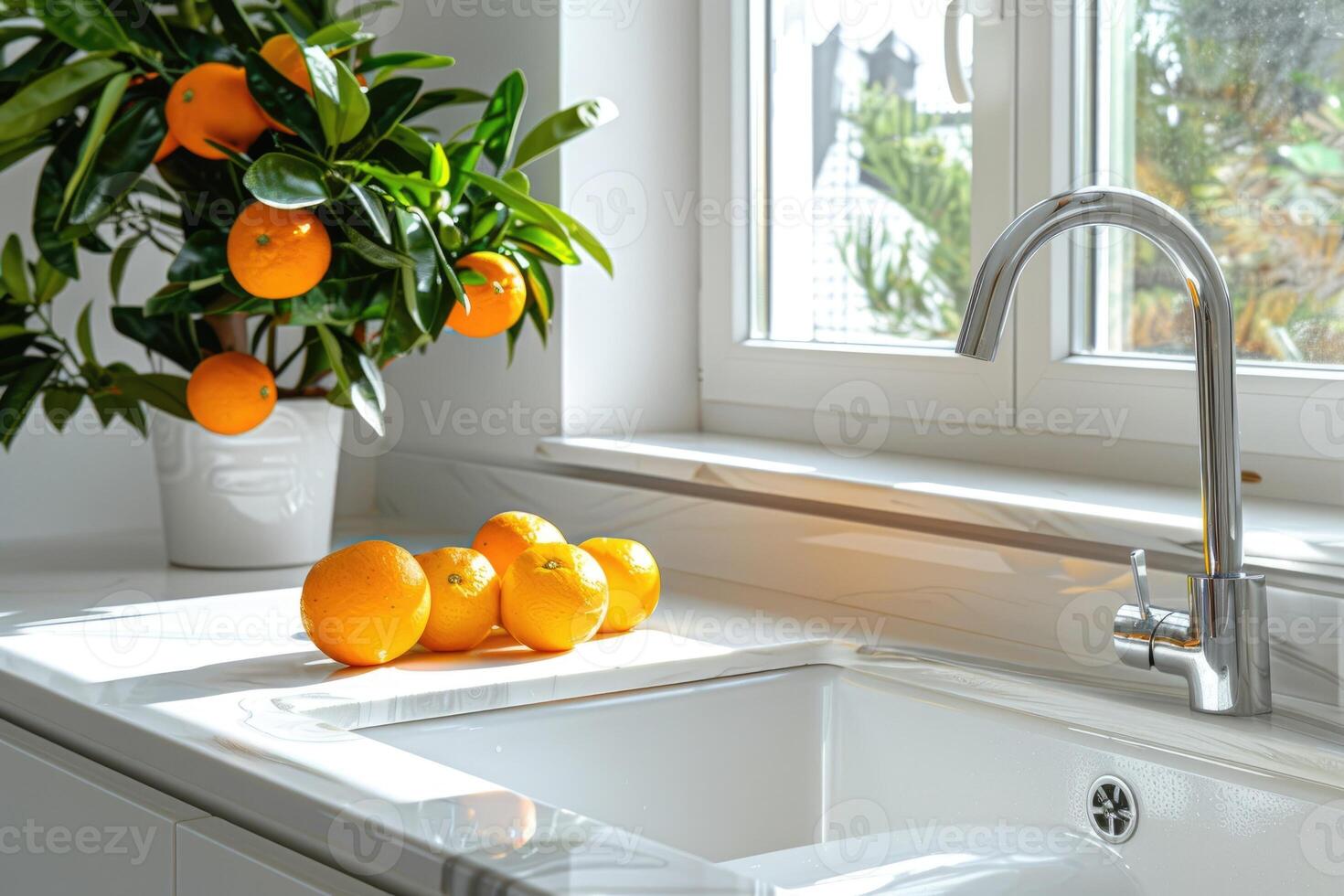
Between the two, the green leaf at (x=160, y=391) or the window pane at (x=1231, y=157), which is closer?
the window pane at (x=1231, y=157)

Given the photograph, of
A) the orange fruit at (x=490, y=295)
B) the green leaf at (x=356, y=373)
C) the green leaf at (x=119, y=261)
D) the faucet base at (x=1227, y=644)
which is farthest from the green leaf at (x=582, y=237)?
the faucet base at (x=1227, y=644)

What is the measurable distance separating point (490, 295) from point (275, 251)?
189 millimetres

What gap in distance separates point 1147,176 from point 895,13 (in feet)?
1.13

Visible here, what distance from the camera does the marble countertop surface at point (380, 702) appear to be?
667 mm

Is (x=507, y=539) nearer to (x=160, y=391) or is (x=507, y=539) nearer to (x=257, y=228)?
(x=257, y=228)

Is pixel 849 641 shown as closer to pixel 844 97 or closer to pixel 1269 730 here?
pixel 1269 730

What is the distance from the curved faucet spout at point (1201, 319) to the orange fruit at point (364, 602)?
0.40m

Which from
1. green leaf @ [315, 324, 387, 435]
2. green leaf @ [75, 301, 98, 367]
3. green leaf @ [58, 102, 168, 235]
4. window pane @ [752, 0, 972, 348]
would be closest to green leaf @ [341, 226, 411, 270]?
green leaf @ [315, 324, 387, 435]

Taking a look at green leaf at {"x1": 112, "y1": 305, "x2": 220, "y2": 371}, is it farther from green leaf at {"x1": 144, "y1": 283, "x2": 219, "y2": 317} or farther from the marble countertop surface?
the marble countertop surface

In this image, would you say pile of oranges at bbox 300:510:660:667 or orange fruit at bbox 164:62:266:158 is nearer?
pile of oranges at bbox 300:510:660:667

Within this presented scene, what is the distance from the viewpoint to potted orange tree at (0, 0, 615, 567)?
1.17 m

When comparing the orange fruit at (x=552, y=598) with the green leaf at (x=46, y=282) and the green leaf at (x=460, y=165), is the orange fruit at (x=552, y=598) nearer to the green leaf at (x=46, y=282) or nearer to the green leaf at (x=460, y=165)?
the green leaf at (x=460, y=165)

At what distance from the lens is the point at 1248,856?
835mm

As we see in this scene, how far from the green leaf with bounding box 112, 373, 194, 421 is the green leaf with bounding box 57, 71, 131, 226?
0.20 metres
